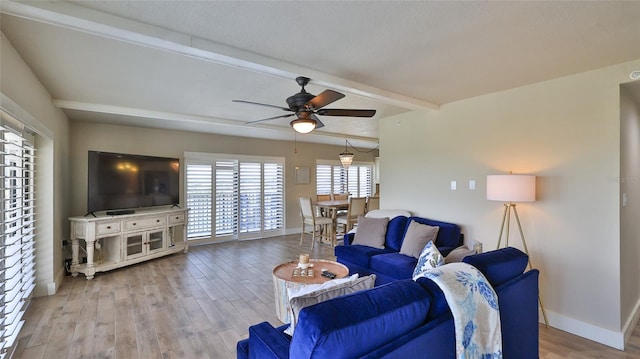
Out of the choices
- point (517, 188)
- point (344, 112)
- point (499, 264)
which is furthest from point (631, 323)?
point (344, 112)

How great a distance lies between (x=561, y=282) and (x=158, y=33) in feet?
13.3

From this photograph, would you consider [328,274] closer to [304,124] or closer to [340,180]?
[304,124]

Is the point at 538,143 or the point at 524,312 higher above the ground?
the point at 538,143

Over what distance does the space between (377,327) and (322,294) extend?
345mm

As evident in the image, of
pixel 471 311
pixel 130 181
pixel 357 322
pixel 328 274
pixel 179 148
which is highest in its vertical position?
pixel 179 148

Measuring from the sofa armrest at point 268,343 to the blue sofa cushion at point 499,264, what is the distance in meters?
1.19

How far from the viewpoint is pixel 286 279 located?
2.85 m

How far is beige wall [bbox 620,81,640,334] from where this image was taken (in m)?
2.70

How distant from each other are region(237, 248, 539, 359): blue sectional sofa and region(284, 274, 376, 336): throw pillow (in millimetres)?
107

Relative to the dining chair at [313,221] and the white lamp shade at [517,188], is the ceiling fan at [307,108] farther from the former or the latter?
the dining chair at [313,221]

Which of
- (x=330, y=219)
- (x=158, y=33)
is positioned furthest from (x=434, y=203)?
(x=158, y=33)

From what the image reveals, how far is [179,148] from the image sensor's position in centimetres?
604

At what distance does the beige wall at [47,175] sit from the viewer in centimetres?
277

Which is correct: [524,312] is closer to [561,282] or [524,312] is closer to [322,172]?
[561,282]
